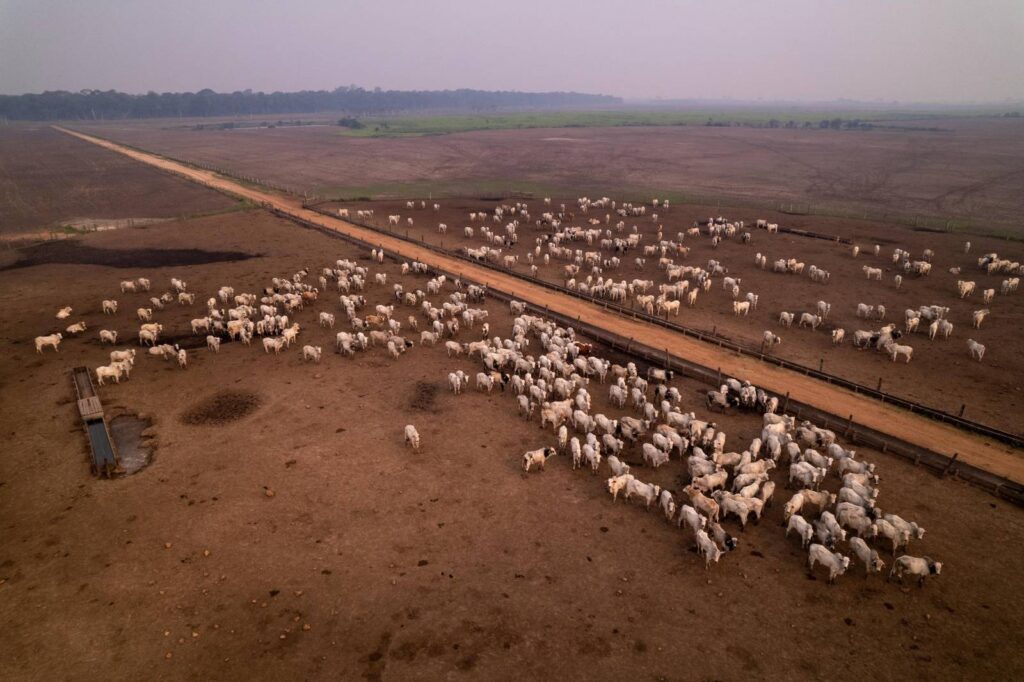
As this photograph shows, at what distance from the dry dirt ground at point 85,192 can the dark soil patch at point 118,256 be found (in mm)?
15079

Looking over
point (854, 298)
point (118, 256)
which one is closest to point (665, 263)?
point (854, 298)

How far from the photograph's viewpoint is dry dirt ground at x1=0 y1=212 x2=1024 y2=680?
13.5 m

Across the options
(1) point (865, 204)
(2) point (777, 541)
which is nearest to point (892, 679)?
(2) point (777, 541)

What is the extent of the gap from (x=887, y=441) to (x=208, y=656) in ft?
78.8

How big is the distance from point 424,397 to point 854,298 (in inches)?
1223

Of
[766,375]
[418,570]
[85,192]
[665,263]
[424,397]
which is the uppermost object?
[85,192]

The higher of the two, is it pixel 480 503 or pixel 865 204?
pixel 865 204

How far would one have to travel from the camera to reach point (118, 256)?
50250 millimetres

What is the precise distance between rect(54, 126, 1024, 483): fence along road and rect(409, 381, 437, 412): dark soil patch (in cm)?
1232

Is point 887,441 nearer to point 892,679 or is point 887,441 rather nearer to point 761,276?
point 892,679

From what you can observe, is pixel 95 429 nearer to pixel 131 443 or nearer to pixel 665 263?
pixel 131 443

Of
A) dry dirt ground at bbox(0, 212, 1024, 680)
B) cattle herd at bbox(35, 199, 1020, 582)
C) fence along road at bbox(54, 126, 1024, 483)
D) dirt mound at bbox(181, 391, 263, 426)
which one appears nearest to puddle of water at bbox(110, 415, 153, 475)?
dry dirt ground at bbox(0, 212, 1024, 680)

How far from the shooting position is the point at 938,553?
16688 mm

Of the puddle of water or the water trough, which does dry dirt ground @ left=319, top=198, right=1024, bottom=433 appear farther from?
the water trough
